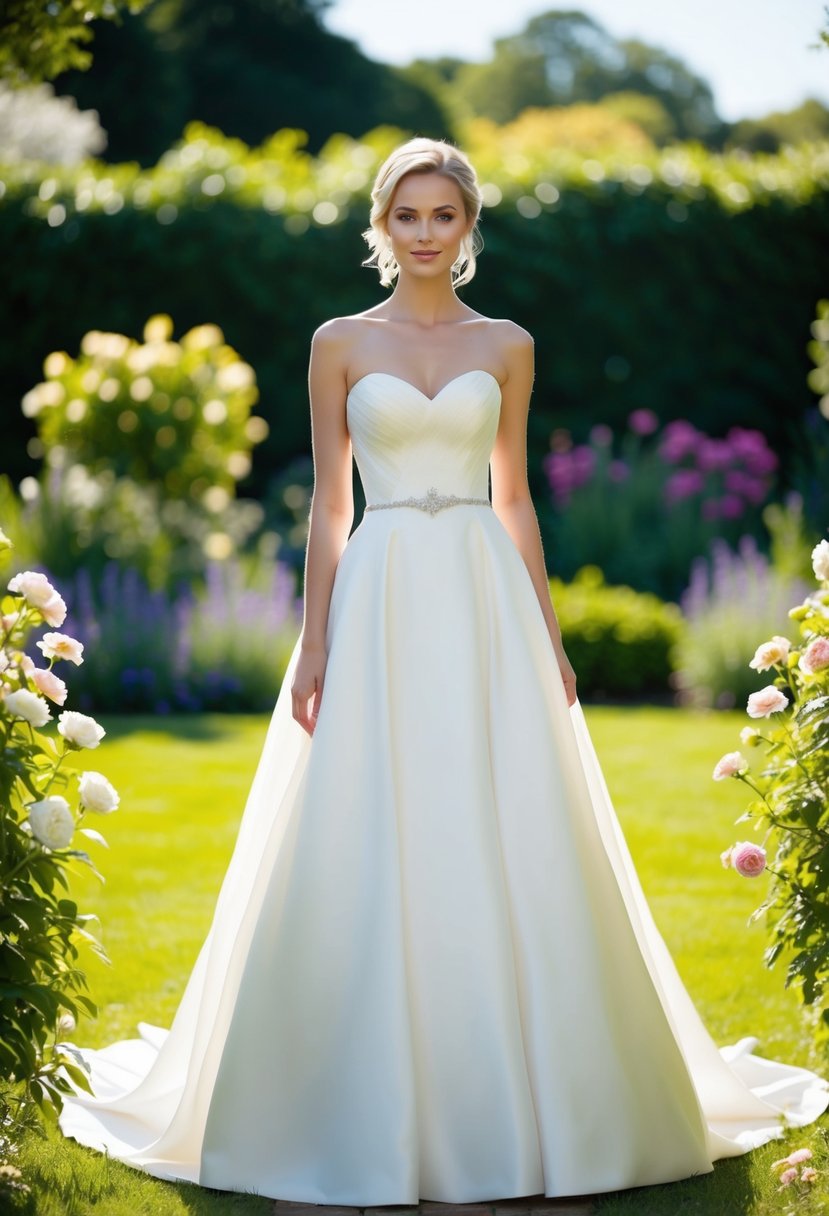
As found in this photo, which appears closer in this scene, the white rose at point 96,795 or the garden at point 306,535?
the white rose at point 96,795

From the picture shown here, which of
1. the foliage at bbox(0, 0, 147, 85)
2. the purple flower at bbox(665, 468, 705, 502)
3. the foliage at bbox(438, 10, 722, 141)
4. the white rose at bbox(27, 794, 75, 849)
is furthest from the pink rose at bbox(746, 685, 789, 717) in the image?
the foliage at bbox(438, 10, 722, 141)

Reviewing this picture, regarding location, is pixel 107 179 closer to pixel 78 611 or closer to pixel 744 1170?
pixel 78 611

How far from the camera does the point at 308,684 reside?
11.1ft

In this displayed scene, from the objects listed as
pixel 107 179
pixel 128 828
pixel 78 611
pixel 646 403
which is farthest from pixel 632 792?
pixel 107 179

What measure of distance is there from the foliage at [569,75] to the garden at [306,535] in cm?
4001

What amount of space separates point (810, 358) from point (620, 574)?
314 centimetres

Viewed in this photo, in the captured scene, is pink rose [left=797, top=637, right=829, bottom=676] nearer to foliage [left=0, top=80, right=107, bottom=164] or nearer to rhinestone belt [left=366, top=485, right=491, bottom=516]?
rhinestone belt [left=366, top=485, right=491, bottom=516]

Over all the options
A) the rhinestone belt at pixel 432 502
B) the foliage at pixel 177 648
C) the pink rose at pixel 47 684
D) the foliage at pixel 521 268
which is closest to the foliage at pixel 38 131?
the foliage at pixel 521 268

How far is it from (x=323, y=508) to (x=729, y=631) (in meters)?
6.23

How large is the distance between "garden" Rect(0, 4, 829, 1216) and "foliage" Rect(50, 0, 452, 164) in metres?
12.5

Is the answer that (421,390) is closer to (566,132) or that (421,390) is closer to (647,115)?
(566,132)

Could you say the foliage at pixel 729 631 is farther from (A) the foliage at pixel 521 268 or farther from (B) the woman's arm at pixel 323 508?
(B) the woman's arm at pixel 323 508

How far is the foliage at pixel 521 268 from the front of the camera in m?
12.1

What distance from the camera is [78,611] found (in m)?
9.48
